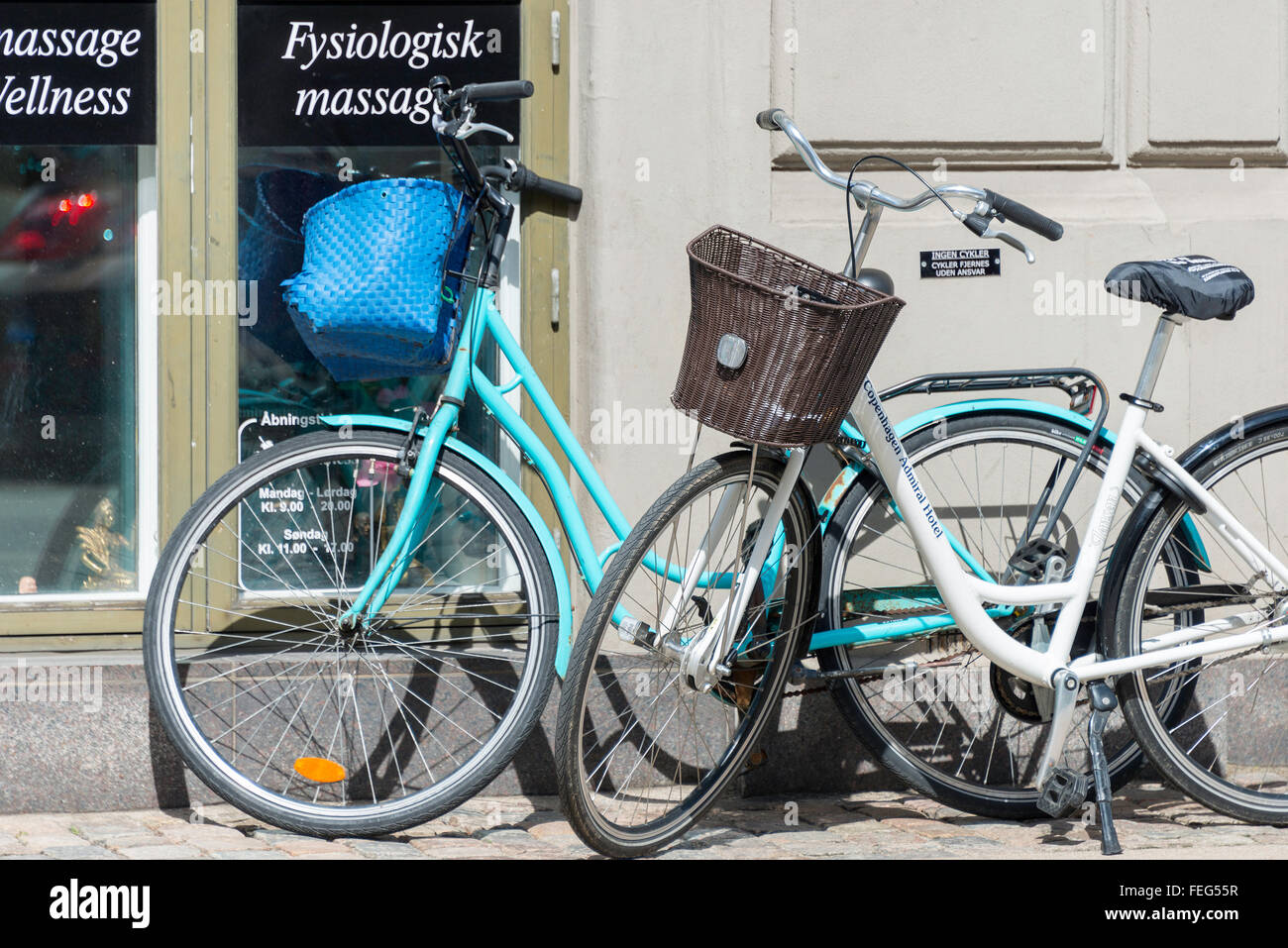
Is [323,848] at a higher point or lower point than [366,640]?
lower

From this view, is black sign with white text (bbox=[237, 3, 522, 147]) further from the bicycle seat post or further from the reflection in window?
the bicycle seat post

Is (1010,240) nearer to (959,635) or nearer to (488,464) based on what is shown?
(959,635)

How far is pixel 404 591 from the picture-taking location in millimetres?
4449

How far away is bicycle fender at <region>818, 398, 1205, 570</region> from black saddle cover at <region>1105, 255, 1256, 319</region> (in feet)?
1.18

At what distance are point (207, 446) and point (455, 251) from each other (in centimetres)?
122

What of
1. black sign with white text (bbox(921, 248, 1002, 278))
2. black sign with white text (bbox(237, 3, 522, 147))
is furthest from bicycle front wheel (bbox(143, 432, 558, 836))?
black sign with white text (bbox(921, 248, 1002, 278))

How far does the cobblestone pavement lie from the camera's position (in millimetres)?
3678

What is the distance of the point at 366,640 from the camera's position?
3768 mm

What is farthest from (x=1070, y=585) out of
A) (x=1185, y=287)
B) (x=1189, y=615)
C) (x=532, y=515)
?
(x=532, y=515)

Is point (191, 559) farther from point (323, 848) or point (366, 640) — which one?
point (323, 848)

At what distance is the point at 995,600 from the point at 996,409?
1.89 feet

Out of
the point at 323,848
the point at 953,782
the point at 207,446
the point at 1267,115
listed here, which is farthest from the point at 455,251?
the point at 1267,115

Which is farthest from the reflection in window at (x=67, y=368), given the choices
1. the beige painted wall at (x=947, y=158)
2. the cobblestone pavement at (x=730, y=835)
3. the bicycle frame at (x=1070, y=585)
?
the bicycle frame at (x=1070, y=585)

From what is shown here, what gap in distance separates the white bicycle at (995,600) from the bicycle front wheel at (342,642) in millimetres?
400
